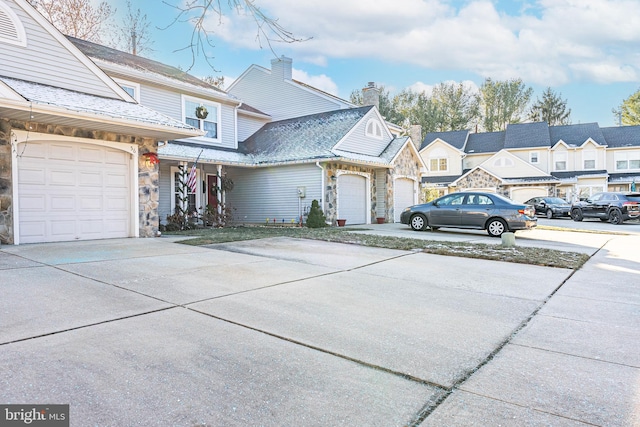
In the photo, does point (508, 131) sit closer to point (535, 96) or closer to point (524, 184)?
point (524, 184)

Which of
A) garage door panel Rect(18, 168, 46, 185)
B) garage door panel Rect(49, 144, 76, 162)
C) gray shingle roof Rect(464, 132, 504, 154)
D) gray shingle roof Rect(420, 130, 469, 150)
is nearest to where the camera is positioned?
garage door panel Rect(18, 168, 46, 185)

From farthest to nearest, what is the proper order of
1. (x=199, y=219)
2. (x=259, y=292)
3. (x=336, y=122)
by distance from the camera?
(x=336, y=122) < (x=199, y=219) < (x=259, y=292)

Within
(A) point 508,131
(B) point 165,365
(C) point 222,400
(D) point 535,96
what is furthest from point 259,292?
(D) point 535,96

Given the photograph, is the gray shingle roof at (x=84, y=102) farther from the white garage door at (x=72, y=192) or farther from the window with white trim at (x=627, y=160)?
the window with white trim at (x=627, y=160)

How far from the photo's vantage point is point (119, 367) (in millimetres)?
2650

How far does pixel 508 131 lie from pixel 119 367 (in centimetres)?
3717

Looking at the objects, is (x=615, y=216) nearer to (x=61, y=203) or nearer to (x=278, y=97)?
(x=278, y=97)

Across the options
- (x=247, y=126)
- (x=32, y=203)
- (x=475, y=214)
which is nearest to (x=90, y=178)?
(x=32, y=203)

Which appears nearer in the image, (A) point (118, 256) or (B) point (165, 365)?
(B) point (165, 365)

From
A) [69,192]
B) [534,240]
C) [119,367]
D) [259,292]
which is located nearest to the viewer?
[119,367]

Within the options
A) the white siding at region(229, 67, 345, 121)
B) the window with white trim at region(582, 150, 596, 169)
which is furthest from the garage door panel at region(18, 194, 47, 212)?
the window with white trim at region(582, 150, 596, 169)

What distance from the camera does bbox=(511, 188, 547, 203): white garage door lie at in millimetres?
29141

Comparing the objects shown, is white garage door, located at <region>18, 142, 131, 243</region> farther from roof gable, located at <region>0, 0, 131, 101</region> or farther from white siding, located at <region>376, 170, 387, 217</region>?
white siding, located at <region>376, 170, 387, 217</region>

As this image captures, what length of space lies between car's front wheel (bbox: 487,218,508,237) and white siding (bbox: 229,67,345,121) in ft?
35.9
